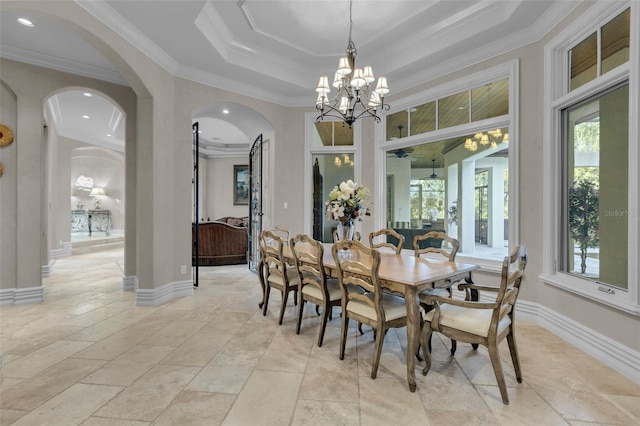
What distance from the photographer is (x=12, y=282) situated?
150 inches

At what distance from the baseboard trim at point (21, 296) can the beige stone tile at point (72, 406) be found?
2.70m

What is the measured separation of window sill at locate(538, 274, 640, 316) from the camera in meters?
2.23

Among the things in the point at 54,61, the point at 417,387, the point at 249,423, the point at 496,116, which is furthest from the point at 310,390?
the point at 54,61

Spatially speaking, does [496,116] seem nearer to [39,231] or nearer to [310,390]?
[310,390]

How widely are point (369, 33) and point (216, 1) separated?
6.20 ft

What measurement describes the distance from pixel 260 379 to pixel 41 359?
5.97 feet

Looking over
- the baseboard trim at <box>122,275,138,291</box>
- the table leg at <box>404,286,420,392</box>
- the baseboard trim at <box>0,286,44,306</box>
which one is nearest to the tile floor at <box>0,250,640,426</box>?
the table leg at <box>404,286,420,392</box>

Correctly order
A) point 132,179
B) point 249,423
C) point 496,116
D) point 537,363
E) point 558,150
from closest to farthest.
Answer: point 249,423 < point 537,363 < point 558,150 < point 496,116 < point 132,179

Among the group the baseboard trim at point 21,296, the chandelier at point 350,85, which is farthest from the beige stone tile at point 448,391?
the baseboard trim at point 21,296

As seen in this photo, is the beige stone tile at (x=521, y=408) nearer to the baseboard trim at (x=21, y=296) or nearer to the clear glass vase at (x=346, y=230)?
the clear glass vase at (x=346, y=230)

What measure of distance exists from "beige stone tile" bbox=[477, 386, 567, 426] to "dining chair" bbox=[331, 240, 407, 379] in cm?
68

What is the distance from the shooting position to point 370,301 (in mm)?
2260

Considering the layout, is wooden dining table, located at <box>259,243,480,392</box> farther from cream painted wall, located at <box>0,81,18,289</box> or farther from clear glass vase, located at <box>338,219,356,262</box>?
cream painted wall, located at <box>0,81,18,289</box>

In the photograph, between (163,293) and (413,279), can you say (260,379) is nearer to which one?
(413,279)
